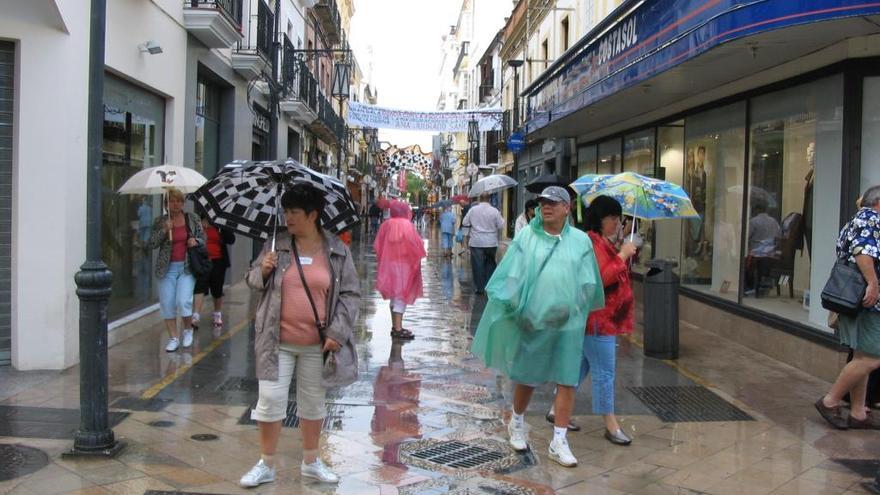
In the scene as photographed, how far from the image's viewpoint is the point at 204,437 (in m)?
5.53

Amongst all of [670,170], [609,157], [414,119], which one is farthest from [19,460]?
[414,119]

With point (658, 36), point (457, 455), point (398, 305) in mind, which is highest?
point (658, 36)

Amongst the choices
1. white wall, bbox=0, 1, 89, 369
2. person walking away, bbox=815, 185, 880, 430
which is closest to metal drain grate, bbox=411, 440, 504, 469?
person walking away, bbox=815, 185, 880, 430

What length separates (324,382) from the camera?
4.55 m

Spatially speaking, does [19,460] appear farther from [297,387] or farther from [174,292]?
[174,292]

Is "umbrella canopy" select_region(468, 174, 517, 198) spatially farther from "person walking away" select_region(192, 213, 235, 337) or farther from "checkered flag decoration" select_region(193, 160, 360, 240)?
"checkered flag decoration" select_region(193, 160, 360, 240)

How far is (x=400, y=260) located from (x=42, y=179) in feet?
13.4

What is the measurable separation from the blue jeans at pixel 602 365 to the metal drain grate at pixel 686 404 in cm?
98

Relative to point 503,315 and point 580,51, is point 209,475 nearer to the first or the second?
point 503,315

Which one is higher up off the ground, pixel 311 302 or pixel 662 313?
pixel 311 302

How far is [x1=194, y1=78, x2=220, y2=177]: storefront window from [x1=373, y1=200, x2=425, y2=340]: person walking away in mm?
4682

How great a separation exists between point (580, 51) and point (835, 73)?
5.49 metres

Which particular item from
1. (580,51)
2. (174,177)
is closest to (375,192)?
(580,51)

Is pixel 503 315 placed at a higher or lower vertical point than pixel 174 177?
lower
